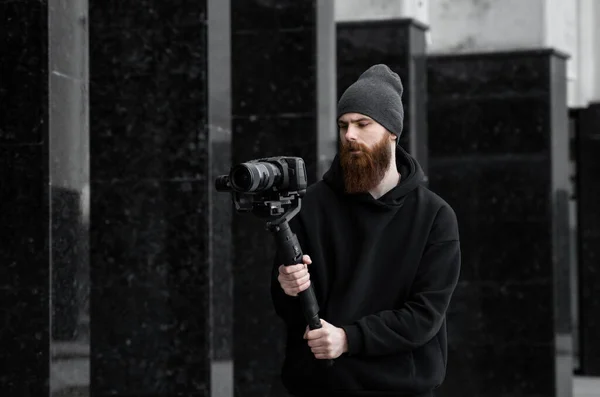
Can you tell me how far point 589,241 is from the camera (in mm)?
21844

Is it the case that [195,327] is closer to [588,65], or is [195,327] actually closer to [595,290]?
[588,65]

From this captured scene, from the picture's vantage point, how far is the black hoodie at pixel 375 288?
4.68 meters

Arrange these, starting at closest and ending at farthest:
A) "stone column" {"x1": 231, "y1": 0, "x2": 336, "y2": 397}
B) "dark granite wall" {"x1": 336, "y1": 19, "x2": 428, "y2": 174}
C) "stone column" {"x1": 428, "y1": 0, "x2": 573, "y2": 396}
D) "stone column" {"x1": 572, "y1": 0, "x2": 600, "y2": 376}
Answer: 1. "stone column" {"x1": 231, "y1": 0, "x2": 336, "y2": 397}
2. "dark granite wall" {"x1": 336, "y1": 19, "x2": 428, "y2": 174}
3. "stone column" {"x1": 428, "y1": 0, "x2": 573, "y2": 396}
4. "stone column" {"x1": 572, "y1": 0, "x2": 600, "y2": 376}

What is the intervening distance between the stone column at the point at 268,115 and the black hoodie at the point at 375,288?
5.94m

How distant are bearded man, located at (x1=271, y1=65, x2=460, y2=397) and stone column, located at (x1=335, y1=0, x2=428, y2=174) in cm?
898

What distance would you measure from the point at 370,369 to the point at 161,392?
4.25 meters

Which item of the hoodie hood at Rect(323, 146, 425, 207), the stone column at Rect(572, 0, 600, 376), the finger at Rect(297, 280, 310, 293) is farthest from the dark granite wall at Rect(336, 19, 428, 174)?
the finger at Rect(297, 280, 310, 293)

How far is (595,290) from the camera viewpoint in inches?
859

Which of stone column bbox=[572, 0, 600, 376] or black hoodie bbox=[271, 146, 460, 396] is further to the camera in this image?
stone column bbox=[572, 0, 600, 376]

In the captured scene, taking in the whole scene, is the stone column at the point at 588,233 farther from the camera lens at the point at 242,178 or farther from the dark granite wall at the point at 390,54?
the camera lens at the point at 242,178

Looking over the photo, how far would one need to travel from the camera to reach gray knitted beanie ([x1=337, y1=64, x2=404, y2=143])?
4684 mm

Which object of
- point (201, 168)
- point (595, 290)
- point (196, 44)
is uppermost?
point (196, 44)
